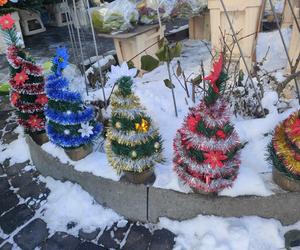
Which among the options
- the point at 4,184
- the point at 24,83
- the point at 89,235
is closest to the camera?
the point at 89,235

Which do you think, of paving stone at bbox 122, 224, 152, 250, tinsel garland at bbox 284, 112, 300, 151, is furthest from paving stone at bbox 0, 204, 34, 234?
tinsel garland at bbox 284, 112, 300, 151

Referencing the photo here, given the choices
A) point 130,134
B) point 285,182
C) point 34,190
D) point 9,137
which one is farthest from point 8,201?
point 285,182

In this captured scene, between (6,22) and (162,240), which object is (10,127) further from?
(162,240)

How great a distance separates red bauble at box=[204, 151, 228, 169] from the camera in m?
1.69

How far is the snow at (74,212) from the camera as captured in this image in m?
2.20

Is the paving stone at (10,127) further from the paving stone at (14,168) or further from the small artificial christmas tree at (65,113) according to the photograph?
the small artificial christmas tree at (65,113)

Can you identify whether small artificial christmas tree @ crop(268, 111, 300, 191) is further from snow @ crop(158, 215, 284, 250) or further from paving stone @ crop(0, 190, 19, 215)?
paving stone @ crop(0, 190, 19, 215)

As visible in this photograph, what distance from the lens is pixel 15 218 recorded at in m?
2.33

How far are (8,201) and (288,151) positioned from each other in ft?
6.66

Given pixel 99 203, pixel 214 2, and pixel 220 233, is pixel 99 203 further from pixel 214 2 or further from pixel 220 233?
pixel 214 2

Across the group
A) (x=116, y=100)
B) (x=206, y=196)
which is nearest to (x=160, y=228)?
(x=206, y=196)

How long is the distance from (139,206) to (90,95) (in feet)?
4.56

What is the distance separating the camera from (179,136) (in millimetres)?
1853

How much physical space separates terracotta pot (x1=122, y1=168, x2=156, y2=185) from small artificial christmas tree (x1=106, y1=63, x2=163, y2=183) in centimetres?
3
